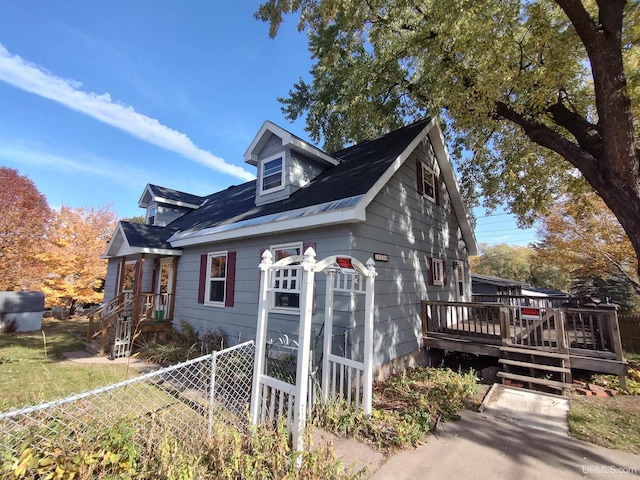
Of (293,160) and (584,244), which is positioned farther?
(584,244)

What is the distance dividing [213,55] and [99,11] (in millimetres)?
3247

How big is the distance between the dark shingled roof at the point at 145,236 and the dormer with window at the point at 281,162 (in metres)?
3.88

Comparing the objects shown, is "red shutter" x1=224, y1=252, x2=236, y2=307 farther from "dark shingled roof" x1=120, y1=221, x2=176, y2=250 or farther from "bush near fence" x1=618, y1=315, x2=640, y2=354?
"bush near fence" x1=618, y1=315, x2=640, y2=354

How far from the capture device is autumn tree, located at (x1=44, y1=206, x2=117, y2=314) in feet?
52.9

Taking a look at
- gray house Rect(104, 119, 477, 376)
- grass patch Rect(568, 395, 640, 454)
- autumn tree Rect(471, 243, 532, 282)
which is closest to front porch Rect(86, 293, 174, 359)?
gray house Rect(104, 119, 477, 376)

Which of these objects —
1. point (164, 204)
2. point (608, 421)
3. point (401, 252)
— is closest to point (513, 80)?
point (401, 252)

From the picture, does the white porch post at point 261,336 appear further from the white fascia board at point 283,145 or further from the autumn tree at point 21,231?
the autumn tree at point 21,231

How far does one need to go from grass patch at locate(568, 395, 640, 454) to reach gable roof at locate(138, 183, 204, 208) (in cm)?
1522

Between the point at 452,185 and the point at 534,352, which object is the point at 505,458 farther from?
the point at 452,185

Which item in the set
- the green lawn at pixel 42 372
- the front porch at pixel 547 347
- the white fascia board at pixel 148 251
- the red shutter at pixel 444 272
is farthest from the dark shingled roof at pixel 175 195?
the front porch at pixel 547 347

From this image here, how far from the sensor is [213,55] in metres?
10.1

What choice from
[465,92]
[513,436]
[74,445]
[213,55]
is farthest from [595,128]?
[213,55]

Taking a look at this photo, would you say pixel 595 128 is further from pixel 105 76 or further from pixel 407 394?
pixel 105 76

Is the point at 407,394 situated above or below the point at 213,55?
below
